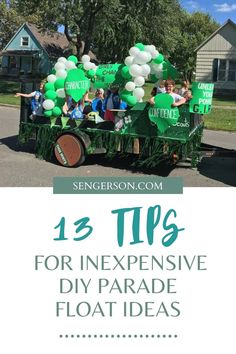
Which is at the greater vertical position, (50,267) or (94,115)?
(94,115)

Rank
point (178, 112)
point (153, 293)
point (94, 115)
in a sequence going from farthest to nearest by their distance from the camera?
point (94, 115) → point (178, 112) → point (153, 293)

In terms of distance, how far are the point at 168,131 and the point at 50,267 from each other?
15.8ft

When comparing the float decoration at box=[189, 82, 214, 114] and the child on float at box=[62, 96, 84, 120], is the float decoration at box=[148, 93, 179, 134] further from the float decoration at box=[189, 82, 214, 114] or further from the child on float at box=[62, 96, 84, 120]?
the child on float at box=[62, 96, 84, 120]

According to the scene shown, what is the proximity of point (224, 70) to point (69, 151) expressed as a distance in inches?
953

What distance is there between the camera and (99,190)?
2.66 m

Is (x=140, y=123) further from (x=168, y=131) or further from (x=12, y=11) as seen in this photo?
(x=12, y=11)

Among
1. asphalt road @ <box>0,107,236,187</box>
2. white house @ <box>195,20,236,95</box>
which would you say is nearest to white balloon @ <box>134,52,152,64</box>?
asphalt road @ <box>0,107,236,187</box>

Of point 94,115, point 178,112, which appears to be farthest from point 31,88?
point 178,112

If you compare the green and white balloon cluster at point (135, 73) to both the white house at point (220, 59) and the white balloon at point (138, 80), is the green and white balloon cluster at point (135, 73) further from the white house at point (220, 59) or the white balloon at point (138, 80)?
the white house at point (220, 59)

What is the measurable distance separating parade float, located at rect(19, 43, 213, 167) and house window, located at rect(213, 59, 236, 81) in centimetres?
2255

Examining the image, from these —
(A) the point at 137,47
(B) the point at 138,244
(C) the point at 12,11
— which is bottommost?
(B) the point at 138,244

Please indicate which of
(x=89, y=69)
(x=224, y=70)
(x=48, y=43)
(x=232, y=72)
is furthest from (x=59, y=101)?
(x=48, y=43)

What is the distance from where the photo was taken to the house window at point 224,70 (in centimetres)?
2977

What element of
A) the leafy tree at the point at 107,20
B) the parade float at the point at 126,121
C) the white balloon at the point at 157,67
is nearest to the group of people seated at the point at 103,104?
the parade float at the point at 126,121
